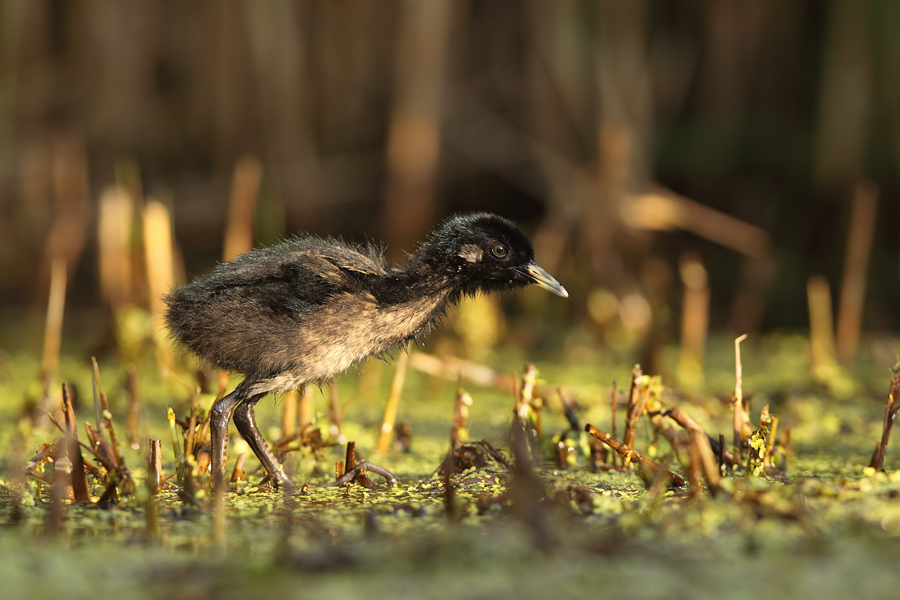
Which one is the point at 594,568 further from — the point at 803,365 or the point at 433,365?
the point at 803,365

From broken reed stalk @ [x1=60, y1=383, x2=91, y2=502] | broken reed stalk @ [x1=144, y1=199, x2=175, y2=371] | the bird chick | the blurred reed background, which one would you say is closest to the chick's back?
the bird chick

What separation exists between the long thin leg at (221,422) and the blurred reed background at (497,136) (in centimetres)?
298

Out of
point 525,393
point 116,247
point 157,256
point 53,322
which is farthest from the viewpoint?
point 116,247

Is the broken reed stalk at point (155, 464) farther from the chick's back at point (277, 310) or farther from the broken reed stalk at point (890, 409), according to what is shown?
the broken reed stalk at point (890, 409)

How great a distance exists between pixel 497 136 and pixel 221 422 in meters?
4.64

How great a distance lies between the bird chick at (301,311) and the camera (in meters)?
3.41

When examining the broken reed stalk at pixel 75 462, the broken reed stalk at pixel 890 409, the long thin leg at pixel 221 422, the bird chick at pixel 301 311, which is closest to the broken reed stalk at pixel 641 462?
the broken reed stalk at pixel 890 409

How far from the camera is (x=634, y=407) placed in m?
3.54

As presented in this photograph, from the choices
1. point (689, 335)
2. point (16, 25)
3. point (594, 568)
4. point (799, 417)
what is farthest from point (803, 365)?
point (16, 25)

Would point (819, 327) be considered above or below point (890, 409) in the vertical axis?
above

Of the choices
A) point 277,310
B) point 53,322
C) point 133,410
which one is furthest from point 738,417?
point 53,322

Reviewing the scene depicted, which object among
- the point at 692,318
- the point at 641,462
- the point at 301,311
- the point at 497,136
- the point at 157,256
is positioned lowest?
the point at 641,462

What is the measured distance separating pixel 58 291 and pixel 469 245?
6.18ft

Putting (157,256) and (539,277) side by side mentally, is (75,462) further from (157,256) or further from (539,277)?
(157,256)
